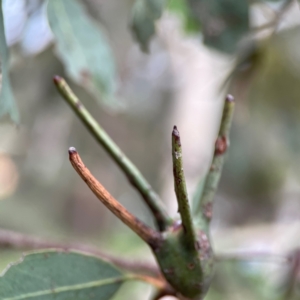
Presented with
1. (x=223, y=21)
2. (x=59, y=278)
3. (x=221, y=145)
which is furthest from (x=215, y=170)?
(x=223, y=21)

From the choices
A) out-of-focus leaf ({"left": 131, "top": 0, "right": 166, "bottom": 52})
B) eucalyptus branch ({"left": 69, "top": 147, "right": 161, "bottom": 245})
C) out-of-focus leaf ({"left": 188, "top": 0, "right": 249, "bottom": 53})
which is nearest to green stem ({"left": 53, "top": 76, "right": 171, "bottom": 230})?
eucalyptus branch ({"left": 69, "top": 147, "right": 161, "bottom": 245})

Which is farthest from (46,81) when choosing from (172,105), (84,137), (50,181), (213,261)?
(172,105)

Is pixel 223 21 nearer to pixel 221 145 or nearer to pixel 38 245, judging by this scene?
pixel 221 145

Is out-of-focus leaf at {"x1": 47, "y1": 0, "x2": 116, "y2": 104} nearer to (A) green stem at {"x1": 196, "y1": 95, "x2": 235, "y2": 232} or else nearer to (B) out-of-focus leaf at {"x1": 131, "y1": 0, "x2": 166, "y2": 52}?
(B) out-of-focus leaf at {"x1": 131, "y1": 0, "x2": 166, "y2": 52}

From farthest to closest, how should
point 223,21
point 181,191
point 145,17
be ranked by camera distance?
point 223,21 → point 145,17 → point 181,191

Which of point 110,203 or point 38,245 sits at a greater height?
point 110,203

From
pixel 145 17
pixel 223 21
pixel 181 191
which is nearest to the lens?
pixel 181 191
